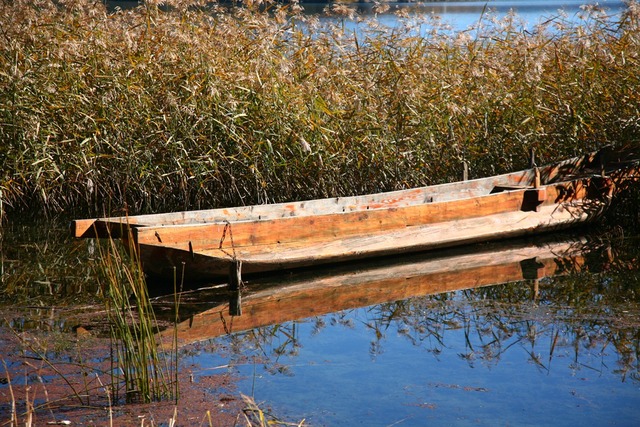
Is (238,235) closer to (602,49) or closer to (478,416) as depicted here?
(478,416)

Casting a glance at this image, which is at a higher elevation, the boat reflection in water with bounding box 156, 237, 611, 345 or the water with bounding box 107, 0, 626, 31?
the water with bounding box 107, 0, 626, 31

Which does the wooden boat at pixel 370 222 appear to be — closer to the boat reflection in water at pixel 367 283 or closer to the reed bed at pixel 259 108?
the boat reflection in water at pixel 367 283

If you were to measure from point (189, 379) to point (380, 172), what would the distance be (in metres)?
3.86

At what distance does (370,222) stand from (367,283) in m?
0.61

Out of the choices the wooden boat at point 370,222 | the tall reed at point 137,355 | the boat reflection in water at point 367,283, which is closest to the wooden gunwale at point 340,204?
the wooden boat at point 370,222

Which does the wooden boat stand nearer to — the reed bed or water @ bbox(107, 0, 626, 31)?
the reed bed

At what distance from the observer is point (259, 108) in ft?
24.1

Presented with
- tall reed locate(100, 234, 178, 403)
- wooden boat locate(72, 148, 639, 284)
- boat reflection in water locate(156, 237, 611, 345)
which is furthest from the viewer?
wooden boat locate(72, 148, 639, 284)

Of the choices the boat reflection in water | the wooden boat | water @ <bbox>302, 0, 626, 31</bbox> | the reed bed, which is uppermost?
water @ <bbox>302, 0, 626, 31</bbox>

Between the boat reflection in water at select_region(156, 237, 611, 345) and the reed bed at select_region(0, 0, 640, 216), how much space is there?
1.09 m

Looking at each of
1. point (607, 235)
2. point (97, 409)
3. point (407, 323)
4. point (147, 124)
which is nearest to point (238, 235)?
point (407, 323)

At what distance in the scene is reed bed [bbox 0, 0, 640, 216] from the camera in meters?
7.35

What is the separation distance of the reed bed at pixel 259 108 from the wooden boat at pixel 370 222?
413 millimetres

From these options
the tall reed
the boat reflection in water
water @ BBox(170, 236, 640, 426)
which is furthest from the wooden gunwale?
the tall reed
